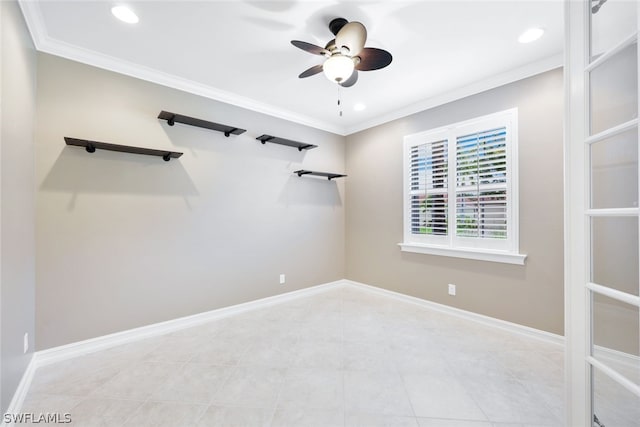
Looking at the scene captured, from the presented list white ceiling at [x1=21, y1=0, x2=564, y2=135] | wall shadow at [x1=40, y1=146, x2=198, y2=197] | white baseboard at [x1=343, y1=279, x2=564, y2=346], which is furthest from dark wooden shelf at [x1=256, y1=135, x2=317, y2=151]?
white baseboard at [x1=343, y1=279, x2=564, y2=346]

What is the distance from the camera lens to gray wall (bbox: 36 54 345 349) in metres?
2.29

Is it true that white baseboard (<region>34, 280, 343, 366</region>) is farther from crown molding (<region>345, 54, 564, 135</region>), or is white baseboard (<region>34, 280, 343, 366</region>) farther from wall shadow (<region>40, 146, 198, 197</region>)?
crown molding (<region>345, 54, 564, 135</region>)

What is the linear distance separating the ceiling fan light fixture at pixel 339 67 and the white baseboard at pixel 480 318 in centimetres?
293

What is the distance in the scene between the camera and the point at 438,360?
7.41ft

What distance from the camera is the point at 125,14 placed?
199cm

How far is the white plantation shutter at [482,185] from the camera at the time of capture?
2.88 meters

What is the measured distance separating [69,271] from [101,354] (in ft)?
2.58

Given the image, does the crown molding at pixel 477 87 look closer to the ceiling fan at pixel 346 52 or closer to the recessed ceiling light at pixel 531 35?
the recessed ceiling light at pixel 531 35

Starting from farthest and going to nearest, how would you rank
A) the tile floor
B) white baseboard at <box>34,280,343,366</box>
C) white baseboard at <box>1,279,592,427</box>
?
1. white baseboard at <box>34,280,343,366</box>
2. white baseboard at <box>1,279,592,427</box>
3. the tile floor

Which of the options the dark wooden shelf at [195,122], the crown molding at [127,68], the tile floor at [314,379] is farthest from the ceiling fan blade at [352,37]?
the tile floor at [314,379]

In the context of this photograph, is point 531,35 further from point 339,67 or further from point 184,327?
point 184,327

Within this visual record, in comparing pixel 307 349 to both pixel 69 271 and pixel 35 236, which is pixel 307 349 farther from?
pixel 35 236

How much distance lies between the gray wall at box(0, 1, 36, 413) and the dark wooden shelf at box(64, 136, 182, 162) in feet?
0.90

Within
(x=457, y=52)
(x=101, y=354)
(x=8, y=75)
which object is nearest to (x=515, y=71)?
(x=457, y=52)
